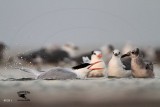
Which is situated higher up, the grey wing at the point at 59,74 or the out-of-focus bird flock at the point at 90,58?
the out-of-focus bird flock at the point at 90,58

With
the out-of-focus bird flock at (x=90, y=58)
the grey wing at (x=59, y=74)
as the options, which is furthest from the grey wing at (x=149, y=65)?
the grey wing at (x=59, y=74)

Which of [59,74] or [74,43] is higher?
[74,43]

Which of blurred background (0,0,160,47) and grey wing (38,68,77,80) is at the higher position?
blurred background (0,0,160,47)

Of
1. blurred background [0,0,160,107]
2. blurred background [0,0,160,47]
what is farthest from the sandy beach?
blurred background [0,0,160,47]

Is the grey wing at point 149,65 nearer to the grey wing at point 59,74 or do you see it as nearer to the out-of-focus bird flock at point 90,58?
the out-of-focus bird flock at point 90,58

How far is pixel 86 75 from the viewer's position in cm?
400

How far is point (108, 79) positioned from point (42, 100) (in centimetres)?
35

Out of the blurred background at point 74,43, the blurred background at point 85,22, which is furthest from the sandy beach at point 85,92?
the blurred background at point 85,22

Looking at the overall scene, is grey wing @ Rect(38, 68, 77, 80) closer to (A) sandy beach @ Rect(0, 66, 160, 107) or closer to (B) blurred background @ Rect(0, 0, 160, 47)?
(A) sandy beach @ Rect(0, 66, 160, 107)

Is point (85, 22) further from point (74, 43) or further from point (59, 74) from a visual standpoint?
point (59, 74)

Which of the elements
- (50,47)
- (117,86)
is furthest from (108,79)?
(50,47)

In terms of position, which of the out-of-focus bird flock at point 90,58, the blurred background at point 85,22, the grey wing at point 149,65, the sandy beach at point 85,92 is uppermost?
the blurred background at point 85,22

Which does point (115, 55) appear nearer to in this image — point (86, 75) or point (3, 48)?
point (86, 75)

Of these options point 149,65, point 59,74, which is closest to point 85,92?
point 59,74
